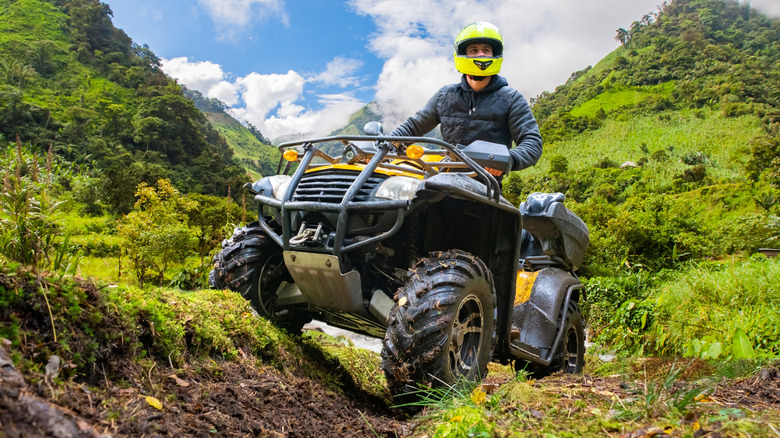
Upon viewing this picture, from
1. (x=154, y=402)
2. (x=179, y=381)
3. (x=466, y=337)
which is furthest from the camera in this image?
(x=466, y=337)

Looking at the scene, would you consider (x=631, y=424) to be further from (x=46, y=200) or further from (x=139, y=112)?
(x=139, y=112)

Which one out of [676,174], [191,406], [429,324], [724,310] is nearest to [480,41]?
[429,324]

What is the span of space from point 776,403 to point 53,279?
3049 millimetres

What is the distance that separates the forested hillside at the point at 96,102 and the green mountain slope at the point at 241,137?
1187 inches

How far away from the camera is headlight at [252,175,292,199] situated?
139 inches

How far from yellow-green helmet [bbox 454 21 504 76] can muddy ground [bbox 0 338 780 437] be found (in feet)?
7.84

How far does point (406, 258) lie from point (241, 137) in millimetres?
162841

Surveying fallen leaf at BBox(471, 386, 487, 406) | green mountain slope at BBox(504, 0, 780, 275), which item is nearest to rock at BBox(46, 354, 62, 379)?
fallen leaf at BBox(471, 386, 487, 406)

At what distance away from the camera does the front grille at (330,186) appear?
10.4 ft

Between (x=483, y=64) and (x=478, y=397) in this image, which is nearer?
(x=478, y=397)

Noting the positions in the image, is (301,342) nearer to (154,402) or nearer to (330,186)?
(330,186)

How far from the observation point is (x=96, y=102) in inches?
3334

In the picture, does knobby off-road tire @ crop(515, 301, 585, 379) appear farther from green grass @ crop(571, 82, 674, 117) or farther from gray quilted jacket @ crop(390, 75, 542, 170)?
green grass @ crop(571, 82, 674, 117)

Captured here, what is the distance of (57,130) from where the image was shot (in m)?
69.3
